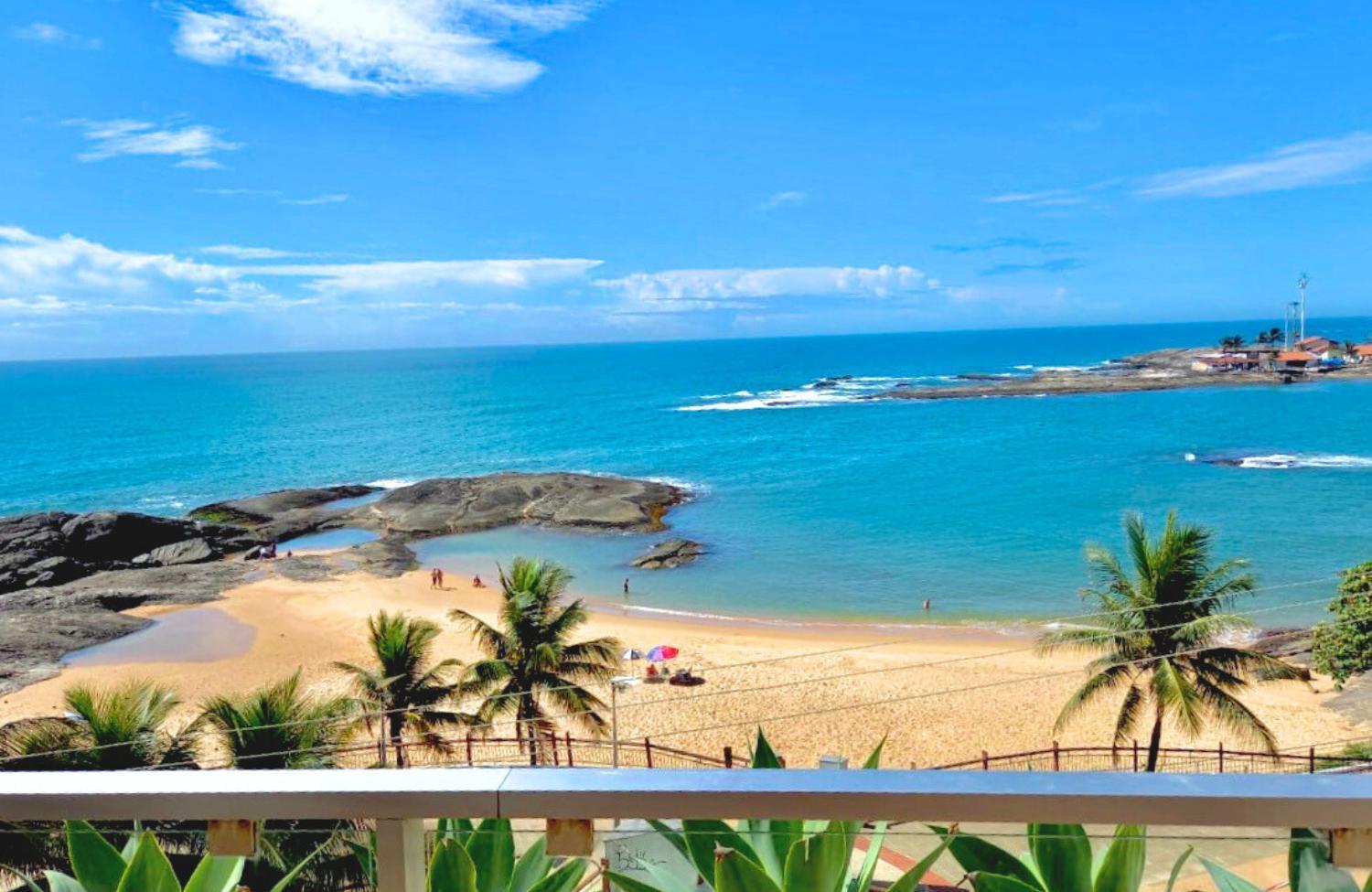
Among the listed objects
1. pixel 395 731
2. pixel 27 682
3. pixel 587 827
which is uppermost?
pixel 587 827

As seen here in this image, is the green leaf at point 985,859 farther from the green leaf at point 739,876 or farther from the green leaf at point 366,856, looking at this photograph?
the green leaf at point 366,856

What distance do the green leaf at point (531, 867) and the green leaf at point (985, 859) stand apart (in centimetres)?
79

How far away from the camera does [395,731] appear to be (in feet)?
55.9

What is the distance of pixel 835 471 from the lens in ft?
185

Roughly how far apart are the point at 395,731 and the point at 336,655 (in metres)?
12.7

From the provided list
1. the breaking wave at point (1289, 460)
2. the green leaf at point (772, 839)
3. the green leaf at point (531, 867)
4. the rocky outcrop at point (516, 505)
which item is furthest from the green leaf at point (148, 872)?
the breaking wave at point (1289, 460)

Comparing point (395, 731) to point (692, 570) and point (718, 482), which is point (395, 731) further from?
point (718, 482)

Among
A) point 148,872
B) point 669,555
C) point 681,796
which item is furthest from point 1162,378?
point 148,872

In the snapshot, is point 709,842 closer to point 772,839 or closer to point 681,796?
point 772,839

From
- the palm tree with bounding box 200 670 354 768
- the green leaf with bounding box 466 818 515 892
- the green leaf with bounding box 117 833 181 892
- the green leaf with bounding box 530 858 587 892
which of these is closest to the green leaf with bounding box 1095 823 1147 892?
the green leaf with bounding box 530 858 587 892

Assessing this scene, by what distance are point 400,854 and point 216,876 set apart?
0.50 metres

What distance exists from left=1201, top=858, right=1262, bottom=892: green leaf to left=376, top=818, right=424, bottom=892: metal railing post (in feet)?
5.04

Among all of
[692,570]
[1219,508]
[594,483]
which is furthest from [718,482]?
[1219,508]

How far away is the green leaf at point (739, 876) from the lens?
1.89 m
